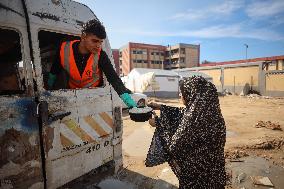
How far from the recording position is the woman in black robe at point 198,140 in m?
2.23

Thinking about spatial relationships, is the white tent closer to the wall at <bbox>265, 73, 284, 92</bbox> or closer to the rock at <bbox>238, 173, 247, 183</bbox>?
the wall at <bbox>265, 73, 284, 92</bbox>

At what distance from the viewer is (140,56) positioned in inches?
2413

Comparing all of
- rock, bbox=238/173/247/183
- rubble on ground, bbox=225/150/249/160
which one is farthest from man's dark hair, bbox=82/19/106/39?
rubble on ground, bbox=225/150/249/160

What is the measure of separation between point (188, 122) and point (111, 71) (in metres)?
1.47

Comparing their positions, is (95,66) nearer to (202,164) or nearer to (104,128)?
(104,128)

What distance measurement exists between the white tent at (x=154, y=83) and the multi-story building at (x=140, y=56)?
31643 mm

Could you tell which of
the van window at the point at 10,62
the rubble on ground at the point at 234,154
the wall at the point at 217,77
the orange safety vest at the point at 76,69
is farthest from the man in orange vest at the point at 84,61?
the wall at the point at 217,77

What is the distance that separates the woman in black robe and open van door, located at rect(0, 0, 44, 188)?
4.64 ft

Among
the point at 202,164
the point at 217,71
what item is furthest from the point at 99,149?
the point at 217,71

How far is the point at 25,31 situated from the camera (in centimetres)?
252

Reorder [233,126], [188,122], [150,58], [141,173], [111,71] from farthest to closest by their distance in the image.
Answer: [150,58], [233,126], [141,173], [111,71], [188,122]

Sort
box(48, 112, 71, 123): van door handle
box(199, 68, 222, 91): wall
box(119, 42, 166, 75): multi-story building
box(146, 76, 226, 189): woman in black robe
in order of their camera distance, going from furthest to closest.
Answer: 1. box(119, 42, 166, 75): multi-story building
2. box(199, 68, 222, 91): wall
3. box(48, 112, 71, 123): van door handle
4. box(146, 76, 226, 189): woman in black robe

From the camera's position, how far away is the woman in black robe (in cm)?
223

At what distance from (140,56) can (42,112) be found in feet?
196
